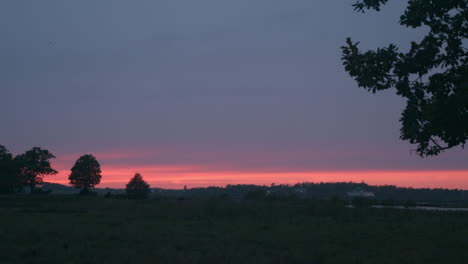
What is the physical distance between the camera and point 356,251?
60.8ft

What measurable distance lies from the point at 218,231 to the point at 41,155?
264 feet

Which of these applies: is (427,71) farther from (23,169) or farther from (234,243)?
(23,169)

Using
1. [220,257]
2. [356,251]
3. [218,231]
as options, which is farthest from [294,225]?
[220,257]

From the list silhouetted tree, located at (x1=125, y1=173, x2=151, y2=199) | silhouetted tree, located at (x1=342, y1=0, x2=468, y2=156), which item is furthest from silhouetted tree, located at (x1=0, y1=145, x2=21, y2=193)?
silhouetted tree, located at (x1=342, y1=0, x2=468, y2=156)

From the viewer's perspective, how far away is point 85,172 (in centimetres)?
10388

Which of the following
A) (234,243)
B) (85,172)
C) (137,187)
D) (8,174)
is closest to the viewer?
(234,243)

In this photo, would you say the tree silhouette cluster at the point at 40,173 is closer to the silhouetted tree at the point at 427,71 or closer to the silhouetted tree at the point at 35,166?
the silhouetted tree at the point at 35,166

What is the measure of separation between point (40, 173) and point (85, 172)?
9381mm

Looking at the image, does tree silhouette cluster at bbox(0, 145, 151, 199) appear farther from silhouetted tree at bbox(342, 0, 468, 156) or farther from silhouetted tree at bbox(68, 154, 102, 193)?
silhouetted tree at bbox(342, 0, 468, 156)

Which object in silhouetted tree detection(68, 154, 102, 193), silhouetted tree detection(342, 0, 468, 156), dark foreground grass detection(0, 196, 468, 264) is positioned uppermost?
silhouetted tree detection(68, 154, 102, 193)

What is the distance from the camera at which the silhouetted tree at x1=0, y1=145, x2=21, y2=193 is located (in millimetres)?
81119

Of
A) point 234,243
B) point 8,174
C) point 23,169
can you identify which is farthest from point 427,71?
point 23,169

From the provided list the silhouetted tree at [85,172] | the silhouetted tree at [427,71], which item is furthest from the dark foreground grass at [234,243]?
the silhouetted tree at [85,172]

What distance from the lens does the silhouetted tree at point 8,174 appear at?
8112cm
